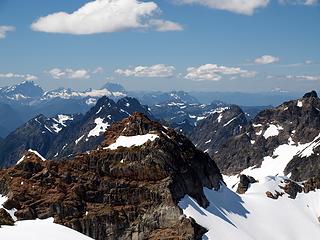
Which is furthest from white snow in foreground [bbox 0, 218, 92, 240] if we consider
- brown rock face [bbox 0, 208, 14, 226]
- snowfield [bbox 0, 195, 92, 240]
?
brown rock face [bbox 0, 208, 14, 226]

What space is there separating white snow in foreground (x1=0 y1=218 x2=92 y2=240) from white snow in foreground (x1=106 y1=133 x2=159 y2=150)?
3460 cm

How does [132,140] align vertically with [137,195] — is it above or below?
above

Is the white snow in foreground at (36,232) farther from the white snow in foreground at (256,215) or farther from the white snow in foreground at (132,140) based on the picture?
the white snow in foreground at (132,140)

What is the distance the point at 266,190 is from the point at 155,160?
5663 centimetres

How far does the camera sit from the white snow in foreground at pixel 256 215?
116 meters

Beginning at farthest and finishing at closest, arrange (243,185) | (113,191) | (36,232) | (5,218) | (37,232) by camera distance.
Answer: (243,185) < (113,191) < (5,218) < (37,232) < (36,232)

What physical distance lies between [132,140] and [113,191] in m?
19.4

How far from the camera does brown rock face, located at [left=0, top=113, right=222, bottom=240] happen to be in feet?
334

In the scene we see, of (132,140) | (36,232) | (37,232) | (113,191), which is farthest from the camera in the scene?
(132,140)

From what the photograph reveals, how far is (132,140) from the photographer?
12688 cm

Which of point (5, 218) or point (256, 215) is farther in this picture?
point (256, 215)

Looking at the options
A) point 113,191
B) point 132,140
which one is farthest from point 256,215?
point 113,191

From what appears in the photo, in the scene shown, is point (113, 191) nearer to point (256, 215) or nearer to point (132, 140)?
point (132, 140)

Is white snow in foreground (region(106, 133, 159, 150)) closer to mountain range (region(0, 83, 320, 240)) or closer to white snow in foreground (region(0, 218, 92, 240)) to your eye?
mountain range (region(0, 83, 320, 240))
